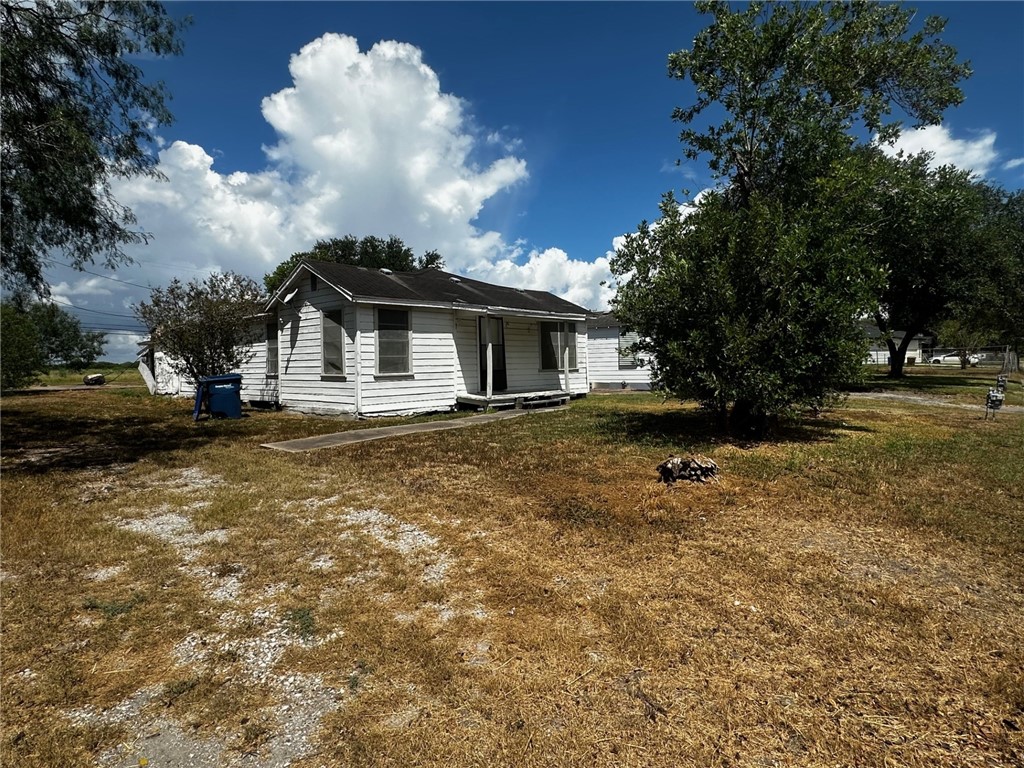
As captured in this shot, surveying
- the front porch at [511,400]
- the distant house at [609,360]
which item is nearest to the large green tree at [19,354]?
the front porch at [511,400]

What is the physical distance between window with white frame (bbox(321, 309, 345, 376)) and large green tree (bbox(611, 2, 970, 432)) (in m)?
6.71

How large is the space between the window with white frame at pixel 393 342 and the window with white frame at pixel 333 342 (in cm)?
88

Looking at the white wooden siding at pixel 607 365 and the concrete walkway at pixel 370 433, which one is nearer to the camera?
the concrete walkway at pixel 370 433

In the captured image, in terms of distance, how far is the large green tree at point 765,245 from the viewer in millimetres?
7305

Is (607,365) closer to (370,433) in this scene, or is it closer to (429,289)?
(429,289)

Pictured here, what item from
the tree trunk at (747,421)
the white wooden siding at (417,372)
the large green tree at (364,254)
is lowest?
the tree trunk at (747,421)

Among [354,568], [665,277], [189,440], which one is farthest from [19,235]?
[665,277]

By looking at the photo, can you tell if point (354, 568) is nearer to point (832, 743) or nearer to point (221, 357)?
point (832, 743)

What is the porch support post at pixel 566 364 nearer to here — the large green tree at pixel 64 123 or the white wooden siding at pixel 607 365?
the white wooden siding at pixel 607 365

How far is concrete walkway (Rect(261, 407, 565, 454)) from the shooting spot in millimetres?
8609

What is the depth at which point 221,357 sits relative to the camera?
15.0 meters

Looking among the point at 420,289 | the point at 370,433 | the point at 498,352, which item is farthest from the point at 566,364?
the point at 370,433

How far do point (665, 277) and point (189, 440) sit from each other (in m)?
9.02

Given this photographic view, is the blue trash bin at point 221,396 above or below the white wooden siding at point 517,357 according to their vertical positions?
below
